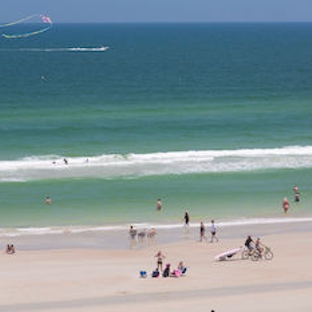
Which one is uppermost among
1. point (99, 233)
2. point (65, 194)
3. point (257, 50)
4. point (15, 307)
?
point (257, 50)

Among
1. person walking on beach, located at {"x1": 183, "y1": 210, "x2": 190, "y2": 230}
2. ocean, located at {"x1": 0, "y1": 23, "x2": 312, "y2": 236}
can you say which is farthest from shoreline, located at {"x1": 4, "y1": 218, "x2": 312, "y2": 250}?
ocean, located at {"x1": 0, "y1": 23, "x2": 312, "y2": 236}

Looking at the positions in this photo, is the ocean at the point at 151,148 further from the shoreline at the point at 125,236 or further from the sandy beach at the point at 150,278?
the sandy beach at the point at 150,278

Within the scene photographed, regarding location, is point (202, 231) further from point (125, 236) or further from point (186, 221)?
point (125, 236)

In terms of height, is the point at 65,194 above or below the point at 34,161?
below

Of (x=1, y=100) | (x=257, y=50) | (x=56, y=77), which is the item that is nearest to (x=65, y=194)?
(x=1, y=100)

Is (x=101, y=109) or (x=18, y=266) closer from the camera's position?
(x=18, y=266)

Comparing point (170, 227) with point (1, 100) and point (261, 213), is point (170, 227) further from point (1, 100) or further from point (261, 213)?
point (1, 100)
